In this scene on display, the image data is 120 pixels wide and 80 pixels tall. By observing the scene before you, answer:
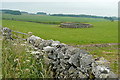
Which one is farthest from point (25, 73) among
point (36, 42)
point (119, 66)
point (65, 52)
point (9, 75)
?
point (119, 66)

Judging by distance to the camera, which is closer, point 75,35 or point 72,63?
point 72,63

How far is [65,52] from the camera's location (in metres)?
8.02

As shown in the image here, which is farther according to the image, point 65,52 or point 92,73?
point 65,52

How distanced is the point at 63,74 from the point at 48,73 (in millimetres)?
577

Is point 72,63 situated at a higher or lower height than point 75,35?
lower

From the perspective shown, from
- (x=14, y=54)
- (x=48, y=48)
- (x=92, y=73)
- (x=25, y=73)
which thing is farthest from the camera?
(x=14, y=54)

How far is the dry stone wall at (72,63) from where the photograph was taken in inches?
240

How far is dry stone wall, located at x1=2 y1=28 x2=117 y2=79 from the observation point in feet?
20.0

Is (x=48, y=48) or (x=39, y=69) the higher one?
(x=48, y=48)

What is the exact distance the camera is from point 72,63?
7.11 meters

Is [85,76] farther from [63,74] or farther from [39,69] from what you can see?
[39,69]

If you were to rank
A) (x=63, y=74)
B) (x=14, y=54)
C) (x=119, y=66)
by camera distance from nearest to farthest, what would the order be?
(x=63, y=74) → (x=14, y=54) → (x=119, y=66)

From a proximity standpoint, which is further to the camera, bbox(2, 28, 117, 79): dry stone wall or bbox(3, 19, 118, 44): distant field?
bbox(3, 19, 118, 44): distant field

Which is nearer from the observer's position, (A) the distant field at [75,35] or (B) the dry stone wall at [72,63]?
(B) the dry stone wall at [72,63]
